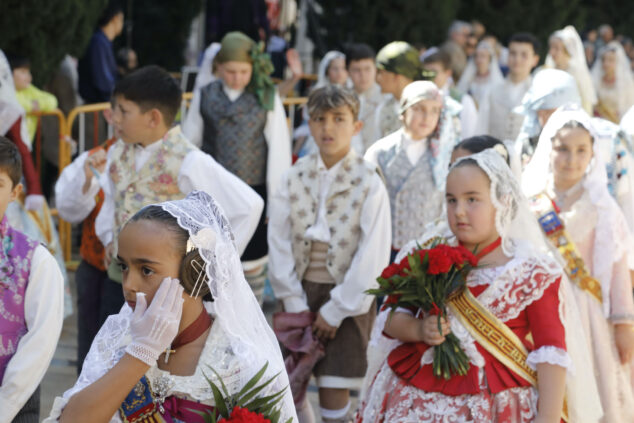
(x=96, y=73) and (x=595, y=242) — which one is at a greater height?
(x=96, y=73)

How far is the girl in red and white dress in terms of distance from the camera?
379 cm

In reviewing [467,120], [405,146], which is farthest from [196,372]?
[467,120]

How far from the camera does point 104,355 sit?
2932mm

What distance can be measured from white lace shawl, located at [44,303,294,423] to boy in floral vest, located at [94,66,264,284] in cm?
184

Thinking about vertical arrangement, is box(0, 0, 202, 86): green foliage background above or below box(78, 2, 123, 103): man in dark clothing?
above

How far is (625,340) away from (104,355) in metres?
3.02

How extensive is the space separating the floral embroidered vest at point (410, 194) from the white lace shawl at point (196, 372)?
3521mm

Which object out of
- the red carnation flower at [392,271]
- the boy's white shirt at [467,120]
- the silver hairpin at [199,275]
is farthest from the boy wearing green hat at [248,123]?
the silver hairpin at [199,275]

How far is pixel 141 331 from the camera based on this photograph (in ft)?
8.98

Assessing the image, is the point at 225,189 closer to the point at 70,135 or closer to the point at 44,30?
the point at 70,135

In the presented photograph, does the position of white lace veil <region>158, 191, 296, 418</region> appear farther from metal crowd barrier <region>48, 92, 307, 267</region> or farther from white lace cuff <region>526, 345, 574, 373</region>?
metal crowd barrier <region>48, 92, 307, 267</region>

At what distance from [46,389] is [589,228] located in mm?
Result: 3316

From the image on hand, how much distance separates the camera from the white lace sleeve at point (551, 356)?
374 cm

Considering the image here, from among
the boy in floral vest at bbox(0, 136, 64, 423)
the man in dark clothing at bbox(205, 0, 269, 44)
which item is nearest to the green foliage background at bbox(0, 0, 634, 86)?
the man in dark clothing at bbox(205, 0, 269, 44)
